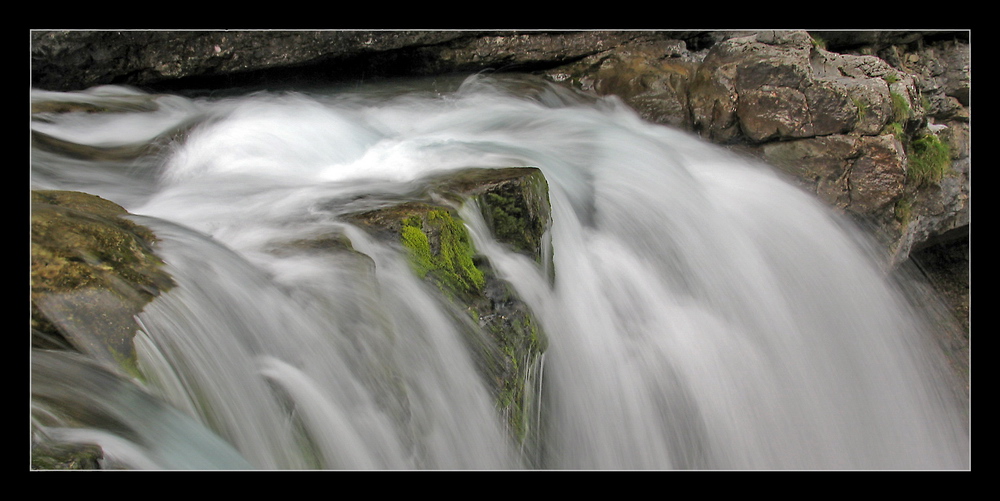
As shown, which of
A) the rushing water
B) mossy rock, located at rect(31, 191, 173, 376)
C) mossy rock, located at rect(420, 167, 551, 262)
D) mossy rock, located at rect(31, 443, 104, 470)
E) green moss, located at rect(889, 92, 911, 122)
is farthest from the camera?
green moss, located at rect(889, 92, 911, 122)

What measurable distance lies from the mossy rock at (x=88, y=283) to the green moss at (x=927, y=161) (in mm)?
5849

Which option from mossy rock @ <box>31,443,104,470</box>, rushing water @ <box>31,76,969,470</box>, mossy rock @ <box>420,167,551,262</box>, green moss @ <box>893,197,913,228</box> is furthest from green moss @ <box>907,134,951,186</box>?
mossy rock @ <box>31,443,104,470</box>

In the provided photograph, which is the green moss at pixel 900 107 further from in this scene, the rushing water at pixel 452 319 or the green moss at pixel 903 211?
the rushing water at pixel 452 319

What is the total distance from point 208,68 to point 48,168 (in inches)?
68.3

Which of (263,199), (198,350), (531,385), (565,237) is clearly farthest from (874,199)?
(198,350)

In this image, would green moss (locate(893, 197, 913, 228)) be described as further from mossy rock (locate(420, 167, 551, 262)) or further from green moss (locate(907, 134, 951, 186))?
mossy rock (locate(420, 167, 551, 262))

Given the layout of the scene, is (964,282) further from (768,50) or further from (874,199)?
(768,50)

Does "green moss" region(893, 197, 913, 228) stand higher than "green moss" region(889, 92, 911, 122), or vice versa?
"green moss" region(889, 92, 911, 122)

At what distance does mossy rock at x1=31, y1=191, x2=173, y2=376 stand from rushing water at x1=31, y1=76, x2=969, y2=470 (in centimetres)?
7

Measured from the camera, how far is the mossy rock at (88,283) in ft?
8.80

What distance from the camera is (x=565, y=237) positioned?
4551 mm

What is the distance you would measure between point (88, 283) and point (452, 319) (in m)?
1.62

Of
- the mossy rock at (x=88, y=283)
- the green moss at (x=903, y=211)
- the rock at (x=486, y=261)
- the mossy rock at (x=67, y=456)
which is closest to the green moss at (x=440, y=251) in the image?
the rock at (x=486, y=261)

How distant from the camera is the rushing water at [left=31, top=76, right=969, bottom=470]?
304cm
